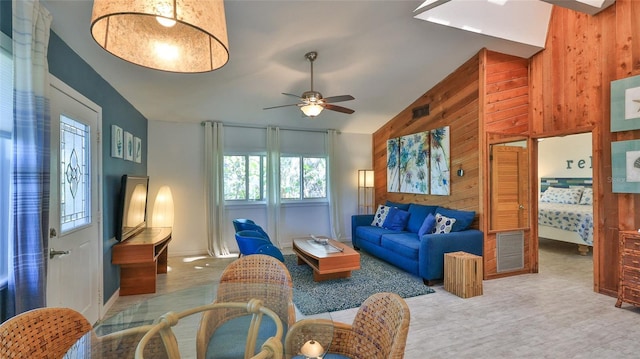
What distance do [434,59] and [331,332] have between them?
4.09 meters

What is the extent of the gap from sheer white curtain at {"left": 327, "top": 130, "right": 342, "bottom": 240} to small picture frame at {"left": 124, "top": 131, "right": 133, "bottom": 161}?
3575mm

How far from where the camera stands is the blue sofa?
3.63m

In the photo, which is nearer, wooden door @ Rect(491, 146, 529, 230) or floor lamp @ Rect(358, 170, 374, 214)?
wooden door @ Rect(491, 146, 529, 230)

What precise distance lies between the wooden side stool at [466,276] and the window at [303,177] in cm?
330

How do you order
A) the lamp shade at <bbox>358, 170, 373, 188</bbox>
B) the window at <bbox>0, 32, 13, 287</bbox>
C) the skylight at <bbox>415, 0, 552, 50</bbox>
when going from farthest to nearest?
1. the lamp shade at <bbox>358, 170, 373, 188</bbox>
2. the skylight at <bbox>415, 0, 552, 50</bbox>
3. the window at <bbox>0, 32, 13, 287</bbox>

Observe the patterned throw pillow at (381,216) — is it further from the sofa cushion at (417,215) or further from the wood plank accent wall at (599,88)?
the wood plank accent wall at (599,88)

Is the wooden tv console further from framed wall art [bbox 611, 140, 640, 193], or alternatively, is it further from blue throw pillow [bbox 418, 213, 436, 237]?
framed wall art [bbox 611, 140, 640, 193]

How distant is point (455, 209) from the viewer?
14.5 feet

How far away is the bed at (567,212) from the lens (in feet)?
15.7

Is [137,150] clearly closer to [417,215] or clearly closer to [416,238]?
[416,238]

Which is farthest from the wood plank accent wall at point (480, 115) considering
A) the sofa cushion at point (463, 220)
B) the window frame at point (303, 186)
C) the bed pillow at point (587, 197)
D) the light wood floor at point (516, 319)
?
the bed pillow at point (587, 197)

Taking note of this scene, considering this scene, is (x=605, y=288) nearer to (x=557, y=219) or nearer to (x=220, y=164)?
(x=557, y=219)

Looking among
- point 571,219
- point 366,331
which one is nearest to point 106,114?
point 366,331

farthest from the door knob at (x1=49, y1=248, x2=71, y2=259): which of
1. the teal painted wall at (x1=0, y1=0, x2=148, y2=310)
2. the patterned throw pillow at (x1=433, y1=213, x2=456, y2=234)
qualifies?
the patterned throw pillow at (x1=433, y1=213, x2=456, y2=234)
